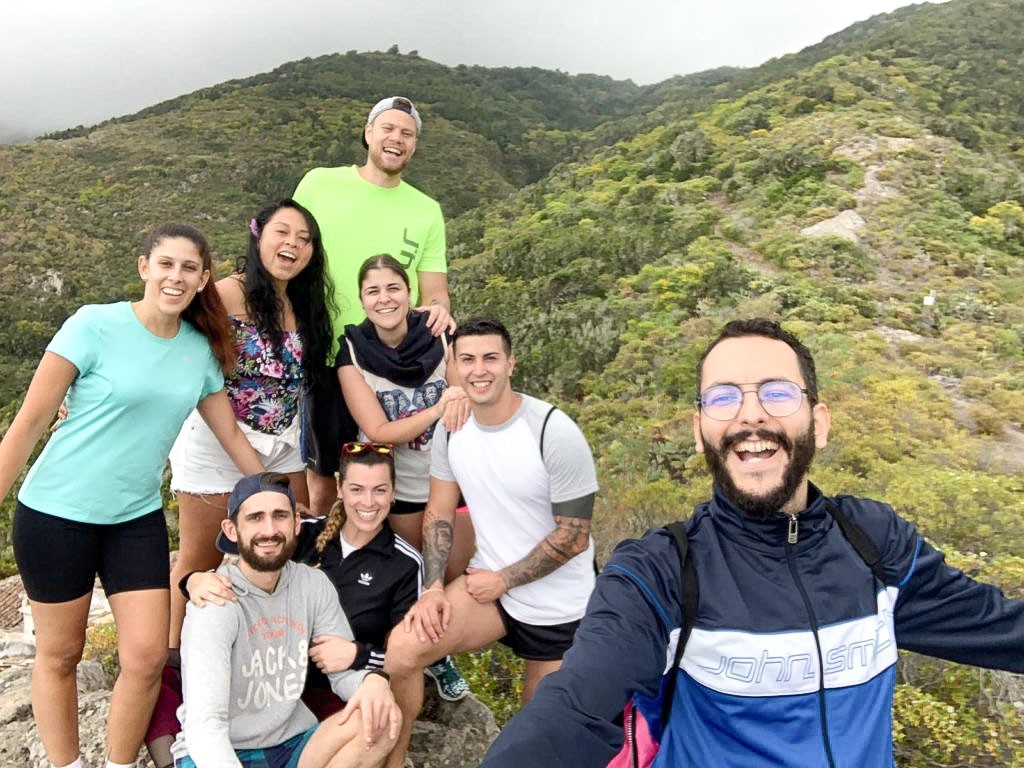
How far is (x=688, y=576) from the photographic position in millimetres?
1450

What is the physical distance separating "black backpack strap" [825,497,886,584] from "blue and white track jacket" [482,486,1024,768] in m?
0.01

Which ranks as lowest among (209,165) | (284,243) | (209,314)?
(209,314)

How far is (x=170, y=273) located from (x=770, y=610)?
2.07m

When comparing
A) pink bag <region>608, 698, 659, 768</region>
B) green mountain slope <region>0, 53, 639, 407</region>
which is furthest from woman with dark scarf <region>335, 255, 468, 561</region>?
green mountain slope <region>0, 53, 639, 407</region>

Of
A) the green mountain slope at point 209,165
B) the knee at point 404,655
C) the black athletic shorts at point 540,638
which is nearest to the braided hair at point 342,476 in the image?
the knee at point 404,655

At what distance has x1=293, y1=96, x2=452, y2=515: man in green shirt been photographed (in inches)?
118

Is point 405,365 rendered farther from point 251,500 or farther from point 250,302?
point 251,500

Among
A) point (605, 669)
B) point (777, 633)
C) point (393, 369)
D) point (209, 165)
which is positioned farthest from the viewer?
point (209, 165)

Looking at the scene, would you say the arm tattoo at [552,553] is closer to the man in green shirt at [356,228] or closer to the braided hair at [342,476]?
the braided hair at [342,476]

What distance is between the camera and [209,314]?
99.7 inches

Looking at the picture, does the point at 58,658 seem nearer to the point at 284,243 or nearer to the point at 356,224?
Result: the point at 284,243

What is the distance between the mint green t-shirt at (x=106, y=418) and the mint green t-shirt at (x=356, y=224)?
2.71 ft

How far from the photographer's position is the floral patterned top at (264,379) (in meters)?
2.74

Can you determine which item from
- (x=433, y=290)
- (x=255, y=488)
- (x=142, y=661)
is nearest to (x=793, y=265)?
(x=433, y=290)
